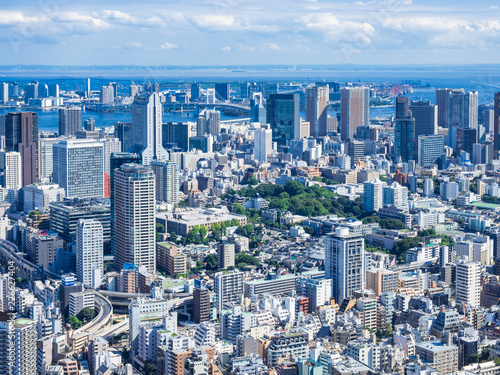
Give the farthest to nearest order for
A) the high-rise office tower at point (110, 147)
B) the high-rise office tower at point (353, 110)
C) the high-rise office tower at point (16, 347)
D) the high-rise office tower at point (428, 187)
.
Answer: the high-rise office tower at point (353, 110) → the high-rise office tower at point (110, 147) → the high-rise office tower at point (428, 187) → the high-rise office tower at point (16, 347)

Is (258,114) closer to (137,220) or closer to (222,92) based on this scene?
(222,92)

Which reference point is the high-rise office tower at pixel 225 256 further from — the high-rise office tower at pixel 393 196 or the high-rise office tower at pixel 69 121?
the high-rise office tower at pixel 69 121

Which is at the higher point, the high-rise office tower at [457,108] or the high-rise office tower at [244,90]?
the high-rise office tower at [244,90]

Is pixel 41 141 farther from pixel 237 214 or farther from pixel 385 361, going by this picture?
pixel 385 361

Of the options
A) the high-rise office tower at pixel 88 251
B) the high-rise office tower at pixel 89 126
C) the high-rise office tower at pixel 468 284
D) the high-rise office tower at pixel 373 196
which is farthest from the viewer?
the high-rise office tower at pixel 89 126

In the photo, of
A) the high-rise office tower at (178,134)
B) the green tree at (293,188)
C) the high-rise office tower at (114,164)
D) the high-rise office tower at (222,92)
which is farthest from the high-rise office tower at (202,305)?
the high-rise office tower at (222,92)

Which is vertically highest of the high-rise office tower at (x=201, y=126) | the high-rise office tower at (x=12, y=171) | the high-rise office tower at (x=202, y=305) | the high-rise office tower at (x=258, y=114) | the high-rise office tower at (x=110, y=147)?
the high-rise office tower at (x=258, y=114)

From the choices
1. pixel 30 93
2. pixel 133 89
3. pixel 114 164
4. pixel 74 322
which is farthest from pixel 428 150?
pixel 30 93
